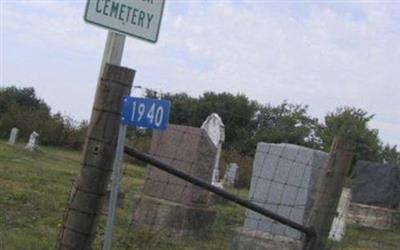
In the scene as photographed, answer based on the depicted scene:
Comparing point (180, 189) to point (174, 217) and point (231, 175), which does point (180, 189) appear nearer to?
point (174, 217)

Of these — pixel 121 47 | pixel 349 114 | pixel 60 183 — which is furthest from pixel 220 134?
pixel 349 114

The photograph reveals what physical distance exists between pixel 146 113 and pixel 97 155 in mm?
598

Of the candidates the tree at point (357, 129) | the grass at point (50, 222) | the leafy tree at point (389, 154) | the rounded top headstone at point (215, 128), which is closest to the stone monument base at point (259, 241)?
the grass at point (50, 222)

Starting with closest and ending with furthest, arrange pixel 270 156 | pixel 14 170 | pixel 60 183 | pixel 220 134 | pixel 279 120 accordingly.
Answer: pixel 270 156 < pixel 60 183 < pixel 14 170 < pixel 220 134 < pixel 279 120

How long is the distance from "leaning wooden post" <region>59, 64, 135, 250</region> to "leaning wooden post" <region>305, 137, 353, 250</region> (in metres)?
2.61

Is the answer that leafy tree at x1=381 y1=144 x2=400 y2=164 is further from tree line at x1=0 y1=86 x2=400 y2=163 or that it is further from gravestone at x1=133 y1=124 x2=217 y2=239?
gravestone at x1=133 y1=124 x2=217 y2=239

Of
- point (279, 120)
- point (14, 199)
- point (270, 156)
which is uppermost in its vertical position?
point (279, 120)

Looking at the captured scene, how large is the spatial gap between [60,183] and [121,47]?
12.3 meters

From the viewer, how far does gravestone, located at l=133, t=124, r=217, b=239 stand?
1170 cm

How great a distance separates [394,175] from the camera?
2288cm

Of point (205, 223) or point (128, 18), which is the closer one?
point (128, 18)

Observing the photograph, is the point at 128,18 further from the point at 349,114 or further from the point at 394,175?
the point at 349,114

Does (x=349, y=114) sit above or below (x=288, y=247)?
above

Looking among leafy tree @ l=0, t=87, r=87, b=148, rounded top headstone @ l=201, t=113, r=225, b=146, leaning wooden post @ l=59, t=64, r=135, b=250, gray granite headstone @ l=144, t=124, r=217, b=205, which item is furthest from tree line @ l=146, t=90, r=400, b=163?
leaning wooden post @ l=59, t=64, r=135, b=250
